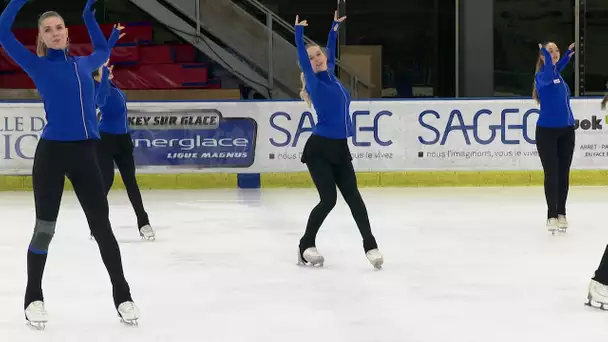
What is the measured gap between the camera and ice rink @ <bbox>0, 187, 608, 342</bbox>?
193 inches

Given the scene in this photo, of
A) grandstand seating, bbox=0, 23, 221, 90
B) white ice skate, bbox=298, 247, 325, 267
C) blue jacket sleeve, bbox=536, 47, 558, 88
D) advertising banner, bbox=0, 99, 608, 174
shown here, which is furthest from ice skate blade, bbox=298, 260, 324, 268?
grandstand seating, bbox=0, 23, 221, 90

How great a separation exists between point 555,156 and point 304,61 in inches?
109

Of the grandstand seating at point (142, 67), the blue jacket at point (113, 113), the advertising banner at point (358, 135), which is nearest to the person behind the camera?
the blue jacket at point (113, 113)

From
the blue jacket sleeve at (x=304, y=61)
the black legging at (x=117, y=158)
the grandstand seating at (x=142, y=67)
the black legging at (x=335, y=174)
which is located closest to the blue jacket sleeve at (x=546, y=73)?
the black legging at (x=335, y=174)

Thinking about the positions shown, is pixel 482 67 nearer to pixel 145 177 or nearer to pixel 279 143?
pixel 279 143

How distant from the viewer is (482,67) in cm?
1556

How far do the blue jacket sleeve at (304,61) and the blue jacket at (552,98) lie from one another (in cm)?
246

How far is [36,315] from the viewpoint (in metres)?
4.92

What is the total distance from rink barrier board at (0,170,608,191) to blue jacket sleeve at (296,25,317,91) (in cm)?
617

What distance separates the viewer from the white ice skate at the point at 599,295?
5262 millimetres

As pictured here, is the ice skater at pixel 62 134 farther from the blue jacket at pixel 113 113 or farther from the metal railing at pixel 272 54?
the metal railing at pixel 272 54

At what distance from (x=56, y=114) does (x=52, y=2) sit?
46.6 feet

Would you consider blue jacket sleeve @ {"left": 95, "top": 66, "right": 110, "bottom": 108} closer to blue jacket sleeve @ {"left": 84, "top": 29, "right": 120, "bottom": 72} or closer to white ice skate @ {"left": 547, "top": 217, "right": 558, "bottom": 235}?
blue jacket sleeve @ {"left": 84, "top": 29, "right": 120, "bottom": 72}

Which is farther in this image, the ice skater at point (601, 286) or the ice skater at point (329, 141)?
the ice skater at point (329, 141)
